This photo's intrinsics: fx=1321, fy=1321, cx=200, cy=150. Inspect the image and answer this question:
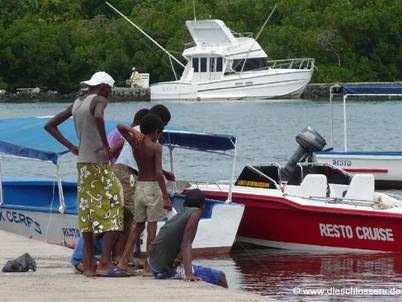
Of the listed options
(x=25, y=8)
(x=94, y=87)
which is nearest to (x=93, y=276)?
(x=94, y=87)

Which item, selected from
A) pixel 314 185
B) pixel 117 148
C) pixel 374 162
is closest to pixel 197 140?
pixel 314 185

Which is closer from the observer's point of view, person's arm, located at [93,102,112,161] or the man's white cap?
person's arm, located at [93,102,112,161]

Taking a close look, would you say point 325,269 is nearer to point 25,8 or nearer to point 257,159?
point 257,159

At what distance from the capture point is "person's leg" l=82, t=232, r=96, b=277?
12.6 metres

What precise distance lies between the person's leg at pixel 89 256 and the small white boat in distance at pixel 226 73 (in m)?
69.8

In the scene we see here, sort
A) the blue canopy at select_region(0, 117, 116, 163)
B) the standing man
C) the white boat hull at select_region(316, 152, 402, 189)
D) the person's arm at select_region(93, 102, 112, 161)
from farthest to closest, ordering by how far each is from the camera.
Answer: the white boat hull at select_region(316, 152, 402, 189), the blue canopy at select_region(0, 117, 116, 163), the standing man, the person's arm at select_region(93, 102, 112, 161)

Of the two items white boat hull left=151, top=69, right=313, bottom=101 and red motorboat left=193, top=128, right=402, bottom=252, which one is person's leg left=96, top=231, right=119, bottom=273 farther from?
white boat hull left=151, top=69, right=313, bottom=101

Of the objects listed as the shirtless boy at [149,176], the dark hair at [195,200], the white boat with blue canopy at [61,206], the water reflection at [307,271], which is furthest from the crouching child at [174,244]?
the white boat with blue canopy at [61,206]

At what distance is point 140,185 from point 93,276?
1.01 m

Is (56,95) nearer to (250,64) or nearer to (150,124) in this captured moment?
(250,64)

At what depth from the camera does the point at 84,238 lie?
→ 498 inches

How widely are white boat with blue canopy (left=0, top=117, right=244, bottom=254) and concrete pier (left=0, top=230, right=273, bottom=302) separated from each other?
3602 mm

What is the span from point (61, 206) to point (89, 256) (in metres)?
5.43

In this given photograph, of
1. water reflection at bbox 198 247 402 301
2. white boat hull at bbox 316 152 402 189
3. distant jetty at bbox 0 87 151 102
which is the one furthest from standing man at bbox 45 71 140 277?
distant jetty at bbox 0 87 151 102
